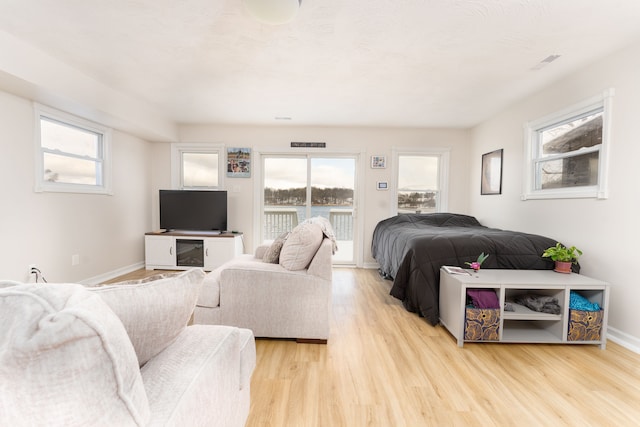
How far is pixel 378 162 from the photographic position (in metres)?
4.59

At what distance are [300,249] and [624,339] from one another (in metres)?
2.58

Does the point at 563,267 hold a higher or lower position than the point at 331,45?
lower

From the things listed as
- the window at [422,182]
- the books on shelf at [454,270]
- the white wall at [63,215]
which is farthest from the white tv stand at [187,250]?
the books on shelf at [454,270]

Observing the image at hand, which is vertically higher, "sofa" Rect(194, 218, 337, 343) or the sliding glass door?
the sliding glass door

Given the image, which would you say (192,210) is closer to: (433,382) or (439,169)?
(433,382)

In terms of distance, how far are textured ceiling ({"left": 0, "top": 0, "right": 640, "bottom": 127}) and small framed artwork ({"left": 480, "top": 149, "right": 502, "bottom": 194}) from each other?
737mm

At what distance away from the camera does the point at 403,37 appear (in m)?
2.11

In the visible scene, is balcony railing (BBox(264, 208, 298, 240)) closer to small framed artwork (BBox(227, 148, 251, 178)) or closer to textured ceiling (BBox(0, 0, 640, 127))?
small framed artwork (BBox(227, 148, 251, 178))

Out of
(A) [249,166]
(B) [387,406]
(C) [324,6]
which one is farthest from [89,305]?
(A) [249,166]

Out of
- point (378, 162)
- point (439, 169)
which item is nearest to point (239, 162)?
Answer: point (378, 162)

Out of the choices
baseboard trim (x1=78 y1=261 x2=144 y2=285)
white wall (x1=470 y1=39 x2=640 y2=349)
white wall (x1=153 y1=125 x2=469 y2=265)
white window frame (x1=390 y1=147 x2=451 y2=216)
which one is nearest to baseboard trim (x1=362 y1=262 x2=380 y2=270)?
white wall (x1=153 y1=125 x2=469 y2=265)

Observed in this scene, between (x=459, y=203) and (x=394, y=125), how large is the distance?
1680mm

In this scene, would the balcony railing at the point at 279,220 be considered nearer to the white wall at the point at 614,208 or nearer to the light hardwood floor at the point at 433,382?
the light hardwood floor at the point at 433,382

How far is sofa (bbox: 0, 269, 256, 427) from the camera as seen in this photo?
44 cm
